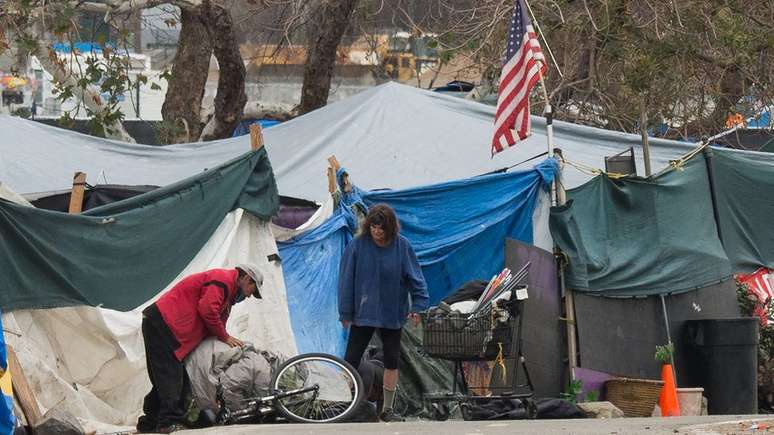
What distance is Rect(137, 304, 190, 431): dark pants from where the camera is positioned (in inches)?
391

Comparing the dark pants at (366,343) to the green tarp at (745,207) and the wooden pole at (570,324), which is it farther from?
the green tarp at (745,207)

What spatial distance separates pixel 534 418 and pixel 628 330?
9.50 ft

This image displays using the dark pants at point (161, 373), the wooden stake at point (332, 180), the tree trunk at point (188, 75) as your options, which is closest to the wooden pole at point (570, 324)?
the wooden stake at point (332, 180)

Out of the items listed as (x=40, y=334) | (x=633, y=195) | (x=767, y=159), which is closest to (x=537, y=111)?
(x=767, y=159)

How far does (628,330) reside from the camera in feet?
45.0

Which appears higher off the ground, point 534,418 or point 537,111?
point 537,111

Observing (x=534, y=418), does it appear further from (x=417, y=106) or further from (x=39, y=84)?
(x=39, y=84)

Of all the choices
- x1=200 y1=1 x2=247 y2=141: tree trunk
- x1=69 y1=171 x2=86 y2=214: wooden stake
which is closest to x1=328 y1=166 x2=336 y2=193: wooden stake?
x1=69 y1=171 x2=86 y2=214: wooden stake

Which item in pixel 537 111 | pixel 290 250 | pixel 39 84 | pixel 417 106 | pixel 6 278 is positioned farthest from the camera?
pixel 39 84

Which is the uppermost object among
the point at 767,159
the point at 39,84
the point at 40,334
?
the point at 39,84

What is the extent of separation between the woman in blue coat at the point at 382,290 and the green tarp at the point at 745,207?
17.8ft

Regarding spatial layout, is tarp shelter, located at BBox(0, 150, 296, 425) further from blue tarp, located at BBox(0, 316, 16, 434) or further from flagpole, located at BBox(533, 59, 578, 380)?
flagpole, located at BBox(533, 59, 578, 380)

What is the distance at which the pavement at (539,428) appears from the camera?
904 cm

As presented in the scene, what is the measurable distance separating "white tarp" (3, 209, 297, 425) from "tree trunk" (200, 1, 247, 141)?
673 cm
